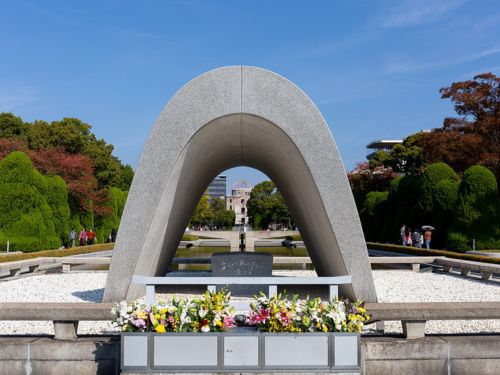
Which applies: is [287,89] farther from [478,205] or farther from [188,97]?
[478,205]

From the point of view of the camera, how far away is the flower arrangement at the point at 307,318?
4859mm

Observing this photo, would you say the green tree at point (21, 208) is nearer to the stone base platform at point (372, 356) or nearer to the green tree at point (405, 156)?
the stone base platform at point (372, 356)

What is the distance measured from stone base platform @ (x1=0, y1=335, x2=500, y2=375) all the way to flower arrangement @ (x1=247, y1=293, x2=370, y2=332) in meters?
0.62

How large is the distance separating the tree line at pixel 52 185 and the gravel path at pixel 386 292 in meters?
9.05

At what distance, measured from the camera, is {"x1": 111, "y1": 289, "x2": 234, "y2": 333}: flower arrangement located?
4824 millimetres

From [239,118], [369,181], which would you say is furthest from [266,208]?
[239,118]

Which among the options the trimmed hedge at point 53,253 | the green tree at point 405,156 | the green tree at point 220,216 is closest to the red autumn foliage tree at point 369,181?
the green tree at point 405,156

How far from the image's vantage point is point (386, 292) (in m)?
10.8

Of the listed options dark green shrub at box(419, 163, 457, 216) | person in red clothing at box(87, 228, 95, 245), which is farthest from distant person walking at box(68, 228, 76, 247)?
dark green shrub at box(419, 163, 457, 216)

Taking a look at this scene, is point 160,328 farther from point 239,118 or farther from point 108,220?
point 108,220

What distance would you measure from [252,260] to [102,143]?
3926cm

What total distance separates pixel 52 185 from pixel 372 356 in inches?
893

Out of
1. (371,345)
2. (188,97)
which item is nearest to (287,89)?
(188,97)

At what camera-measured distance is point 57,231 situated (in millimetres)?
25859
